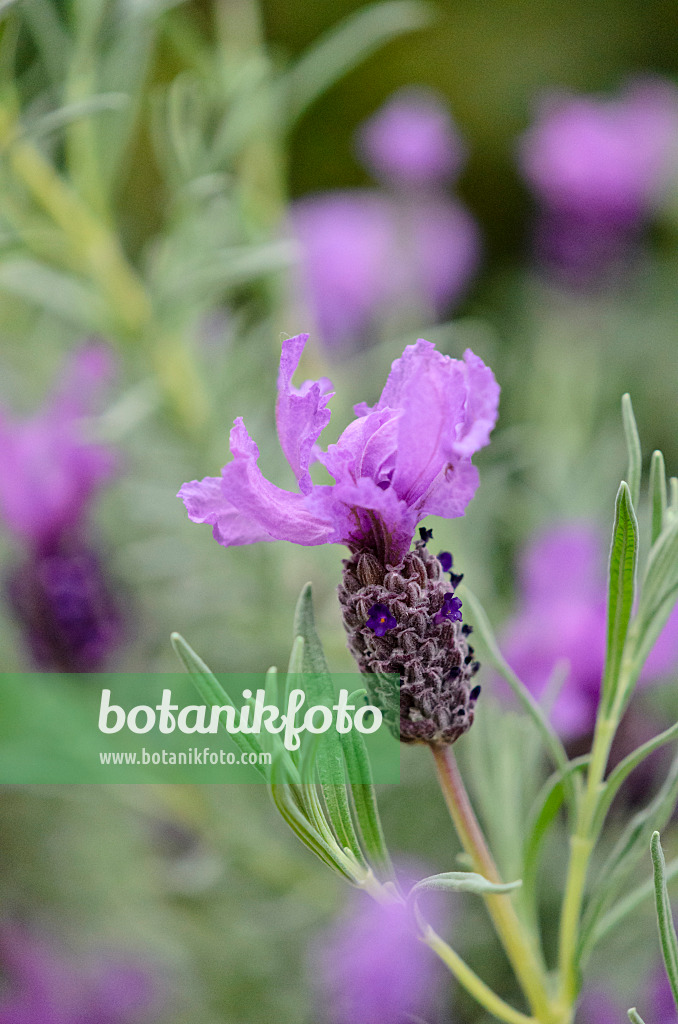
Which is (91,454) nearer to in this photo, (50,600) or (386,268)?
(50,600)

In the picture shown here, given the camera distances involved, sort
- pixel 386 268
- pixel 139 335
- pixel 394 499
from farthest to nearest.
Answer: pixel 386 268 < pixel 139 335 < pixel 394 499

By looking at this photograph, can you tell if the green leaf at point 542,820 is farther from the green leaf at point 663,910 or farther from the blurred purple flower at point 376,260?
the blurred purple flower at point 376,260

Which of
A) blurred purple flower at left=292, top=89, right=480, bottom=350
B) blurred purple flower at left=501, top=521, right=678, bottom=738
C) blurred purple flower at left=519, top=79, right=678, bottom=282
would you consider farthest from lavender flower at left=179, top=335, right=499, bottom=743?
blurred purple flower at left=519, top=79, right=678, bottom=282

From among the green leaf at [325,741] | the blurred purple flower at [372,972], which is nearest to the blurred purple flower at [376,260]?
the blurred purple flower at [372,972]

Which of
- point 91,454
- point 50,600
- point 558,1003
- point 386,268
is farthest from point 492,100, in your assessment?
point 558,1003

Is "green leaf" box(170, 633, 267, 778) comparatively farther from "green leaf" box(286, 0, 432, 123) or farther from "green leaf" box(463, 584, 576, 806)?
"green leaf" box(286, 0, 432, 123)

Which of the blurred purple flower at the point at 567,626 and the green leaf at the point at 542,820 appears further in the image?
the blurred purple flower at the point at 567,626

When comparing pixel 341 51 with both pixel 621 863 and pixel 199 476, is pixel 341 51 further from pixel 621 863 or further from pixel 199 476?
pixel 621 863
